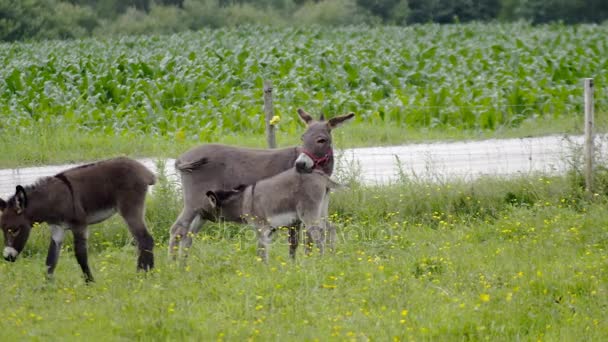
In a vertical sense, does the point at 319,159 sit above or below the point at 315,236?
above

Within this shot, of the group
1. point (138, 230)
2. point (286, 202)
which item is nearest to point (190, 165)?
point (138, 230)

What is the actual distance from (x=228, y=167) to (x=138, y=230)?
4.25ft

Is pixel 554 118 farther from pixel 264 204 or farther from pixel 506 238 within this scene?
pixel 264 204

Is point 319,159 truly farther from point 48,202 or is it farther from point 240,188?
point 48,202

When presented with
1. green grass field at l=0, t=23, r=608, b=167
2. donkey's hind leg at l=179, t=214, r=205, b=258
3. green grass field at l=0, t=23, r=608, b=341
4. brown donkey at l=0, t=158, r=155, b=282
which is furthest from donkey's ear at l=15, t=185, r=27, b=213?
green grass field at l=0, t=23, r=608, b=167

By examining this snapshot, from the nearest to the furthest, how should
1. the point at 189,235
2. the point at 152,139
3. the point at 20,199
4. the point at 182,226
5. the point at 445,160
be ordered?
1. the point at 20,199
2. the point at 189,235
3. the point at 182,226
4. the point at 445,160
5. the point at 152,139

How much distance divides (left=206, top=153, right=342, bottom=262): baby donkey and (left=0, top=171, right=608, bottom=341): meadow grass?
335mm

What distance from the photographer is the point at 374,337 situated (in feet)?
23.4

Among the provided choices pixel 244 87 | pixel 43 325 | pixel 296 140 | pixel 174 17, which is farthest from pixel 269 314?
pixel 174 17

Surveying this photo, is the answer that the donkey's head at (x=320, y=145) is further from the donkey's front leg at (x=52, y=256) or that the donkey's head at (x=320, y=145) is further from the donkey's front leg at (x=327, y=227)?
the donkey's front leg at (x=52, y=256)

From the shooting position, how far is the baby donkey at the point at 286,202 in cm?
956

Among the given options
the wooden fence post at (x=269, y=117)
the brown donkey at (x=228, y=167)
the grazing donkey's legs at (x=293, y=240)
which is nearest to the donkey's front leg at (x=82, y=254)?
the brown donkey at (x=228, y=167)

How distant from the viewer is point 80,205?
31.0 feet

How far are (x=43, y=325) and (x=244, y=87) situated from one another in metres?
17.6
